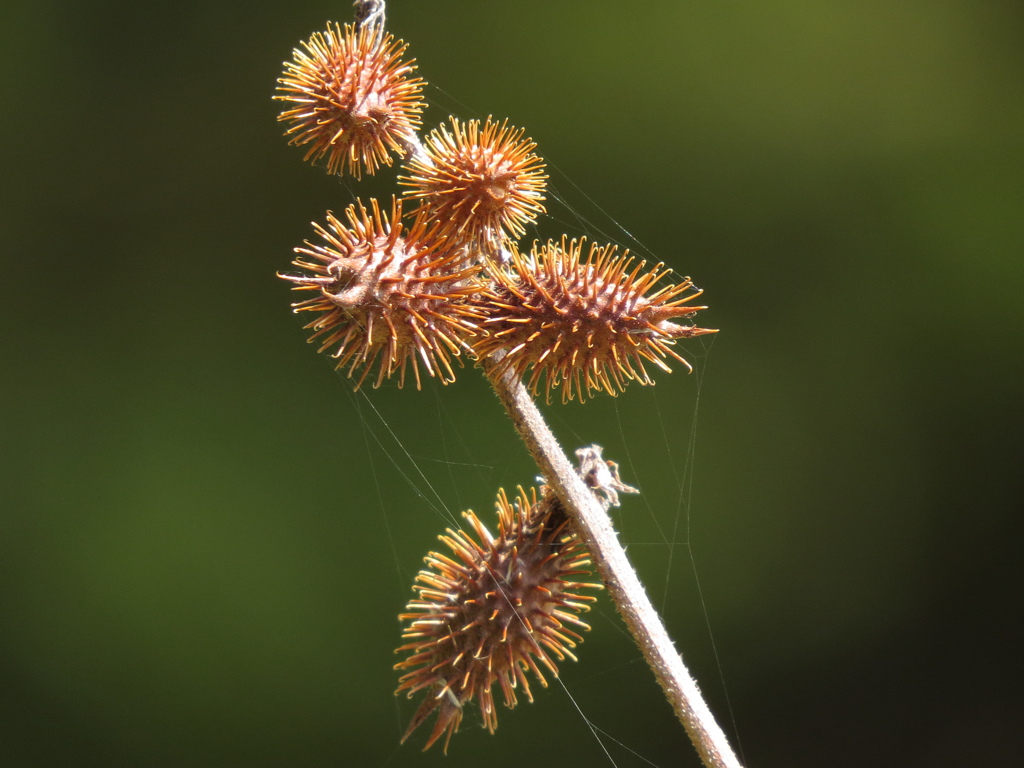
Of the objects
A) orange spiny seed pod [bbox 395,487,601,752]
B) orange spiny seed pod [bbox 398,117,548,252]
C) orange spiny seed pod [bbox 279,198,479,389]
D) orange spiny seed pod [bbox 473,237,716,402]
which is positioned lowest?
orange spiny seed pod [bbox 395,487,601,752]

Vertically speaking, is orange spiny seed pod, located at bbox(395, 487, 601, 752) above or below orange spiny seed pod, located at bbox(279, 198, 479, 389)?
below

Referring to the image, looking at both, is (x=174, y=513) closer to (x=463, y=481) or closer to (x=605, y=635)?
(x=463, y=481)

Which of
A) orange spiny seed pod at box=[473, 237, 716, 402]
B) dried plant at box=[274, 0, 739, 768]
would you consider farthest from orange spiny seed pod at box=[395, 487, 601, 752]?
orange spiny seed pod at box=[473, 237, 716, 402]

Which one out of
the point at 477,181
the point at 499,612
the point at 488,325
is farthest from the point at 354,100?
the point at 499,612

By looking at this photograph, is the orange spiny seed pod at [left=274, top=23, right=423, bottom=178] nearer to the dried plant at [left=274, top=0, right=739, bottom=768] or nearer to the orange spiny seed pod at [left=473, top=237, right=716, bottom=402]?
the dried plant at [left=274, top=0, right=739, bottom=768]

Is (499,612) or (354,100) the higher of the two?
(354,100)

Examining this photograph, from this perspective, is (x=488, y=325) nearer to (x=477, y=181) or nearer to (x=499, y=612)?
(x=477, y=181)

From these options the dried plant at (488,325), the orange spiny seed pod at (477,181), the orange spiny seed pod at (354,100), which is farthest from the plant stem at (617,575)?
the orange spiny seed pod at (354,100)
